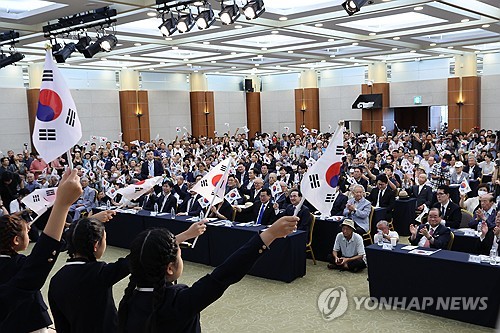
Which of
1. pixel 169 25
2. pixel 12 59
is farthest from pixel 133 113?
pixel 169 25

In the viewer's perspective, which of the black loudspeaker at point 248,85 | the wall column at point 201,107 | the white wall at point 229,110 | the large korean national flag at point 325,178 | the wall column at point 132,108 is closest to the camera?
the large korean national flag at point 325,178

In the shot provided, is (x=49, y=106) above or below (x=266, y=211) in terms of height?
above

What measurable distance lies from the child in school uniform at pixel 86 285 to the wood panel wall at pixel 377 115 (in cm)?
2367

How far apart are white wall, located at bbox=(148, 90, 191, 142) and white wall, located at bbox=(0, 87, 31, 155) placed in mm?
6526

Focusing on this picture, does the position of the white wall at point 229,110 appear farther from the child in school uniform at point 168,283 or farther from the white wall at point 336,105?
the child in school uniform at point 168,283

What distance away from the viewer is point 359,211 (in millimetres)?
8586

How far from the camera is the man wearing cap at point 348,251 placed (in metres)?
7.76

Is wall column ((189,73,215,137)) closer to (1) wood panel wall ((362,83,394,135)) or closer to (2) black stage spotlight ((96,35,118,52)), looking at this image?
(1) wood panel wall ((362,83,394,135))

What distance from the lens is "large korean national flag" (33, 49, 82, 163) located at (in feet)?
9.72

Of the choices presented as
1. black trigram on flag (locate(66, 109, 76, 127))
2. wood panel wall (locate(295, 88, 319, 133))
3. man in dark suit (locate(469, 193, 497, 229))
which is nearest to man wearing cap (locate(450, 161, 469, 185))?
man in dark suit (locate(469, 193, 497, 229))

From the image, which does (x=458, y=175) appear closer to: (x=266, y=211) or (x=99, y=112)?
(x=266, y=211)

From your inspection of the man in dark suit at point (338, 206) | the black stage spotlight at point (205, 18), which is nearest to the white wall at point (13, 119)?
the black stage spotlight at point (205, 18)

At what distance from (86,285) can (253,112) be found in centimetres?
2786

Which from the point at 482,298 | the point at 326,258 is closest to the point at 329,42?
the point at 326,258
